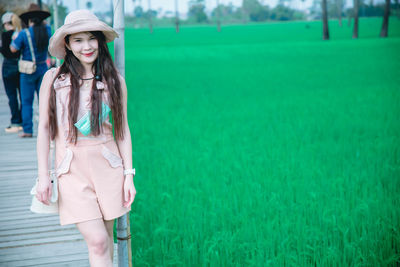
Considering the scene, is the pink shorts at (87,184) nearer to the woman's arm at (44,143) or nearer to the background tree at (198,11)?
the woman's arm at (44,143)

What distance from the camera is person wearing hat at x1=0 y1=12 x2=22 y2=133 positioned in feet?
20.8

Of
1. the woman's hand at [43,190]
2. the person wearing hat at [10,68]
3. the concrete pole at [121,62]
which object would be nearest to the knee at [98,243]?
the concrete pole at [121,62]

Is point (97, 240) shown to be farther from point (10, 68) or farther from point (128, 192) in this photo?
point (10, 68)

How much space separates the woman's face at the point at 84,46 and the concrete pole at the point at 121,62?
10 centimetres

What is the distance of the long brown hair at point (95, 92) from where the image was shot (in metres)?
2.16

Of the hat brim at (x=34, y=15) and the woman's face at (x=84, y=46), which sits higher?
the hat brim at (x=34, y=15)

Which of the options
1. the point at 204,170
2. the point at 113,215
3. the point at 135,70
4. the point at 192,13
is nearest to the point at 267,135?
the point at 204,170

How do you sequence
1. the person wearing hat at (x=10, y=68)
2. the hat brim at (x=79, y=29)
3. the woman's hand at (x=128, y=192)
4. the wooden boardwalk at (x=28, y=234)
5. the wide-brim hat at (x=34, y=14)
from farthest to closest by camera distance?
the person wearing hat at (x=10, y=68)
the wide-brim hat at (x=34, y=14)
the wooden boardwalk at (x=28, y=234)
the woman's hand at (x=128, y=192)
the hat brim at (x=79, y=29)

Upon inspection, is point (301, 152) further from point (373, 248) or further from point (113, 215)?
point (113, 215)

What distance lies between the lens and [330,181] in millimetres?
5238

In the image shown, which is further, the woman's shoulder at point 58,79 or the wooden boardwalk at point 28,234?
the wooden boardwalk at point 28,234

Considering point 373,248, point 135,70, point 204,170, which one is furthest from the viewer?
point 135,70

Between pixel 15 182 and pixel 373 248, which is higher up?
pixel 15 182

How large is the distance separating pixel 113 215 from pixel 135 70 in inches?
736
